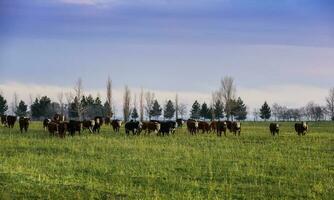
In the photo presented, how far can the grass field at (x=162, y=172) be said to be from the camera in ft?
50.4

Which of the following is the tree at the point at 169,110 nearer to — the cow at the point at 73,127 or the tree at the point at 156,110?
the tree at the point at 156,110

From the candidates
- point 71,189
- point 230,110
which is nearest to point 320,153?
point 71,189

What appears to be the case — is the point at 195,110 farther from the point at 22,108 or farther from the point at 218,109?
the point at 22,108

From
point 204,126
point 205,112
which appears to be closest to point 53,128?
point 204,126

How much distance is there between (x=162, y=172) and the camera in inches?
750

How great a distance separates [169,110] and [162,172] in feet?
373

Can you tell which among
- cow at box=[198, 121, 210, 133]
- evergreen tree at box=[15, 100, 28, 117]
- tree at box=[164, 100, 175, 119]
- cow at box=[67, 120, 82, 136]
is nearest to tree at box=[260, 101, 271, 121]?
tree at box=[164, 100, 175, 119]

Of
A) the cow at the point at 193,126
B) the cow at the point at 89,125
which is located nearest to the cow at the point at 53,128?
the cow at the point at 89,125

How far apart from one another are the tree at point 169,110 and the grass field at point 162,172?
103 meters

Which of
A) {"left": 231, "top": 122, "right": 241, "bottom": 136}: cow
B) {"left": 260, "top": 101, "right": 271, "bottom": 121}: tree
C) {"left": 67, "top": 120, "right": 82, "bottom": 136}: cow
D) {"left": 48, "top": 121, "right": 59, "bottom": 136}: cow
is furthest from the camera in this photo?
{"left": 260, "top": 101, "right": 271, "bottom": 121}: tree

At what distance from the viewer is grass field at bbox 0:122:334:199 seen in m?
15.4

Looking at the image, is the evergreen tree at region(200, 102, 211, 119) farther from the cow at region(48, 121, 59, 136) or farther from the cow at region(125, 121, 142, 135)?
the cow at region(48, 121, 59, 136)

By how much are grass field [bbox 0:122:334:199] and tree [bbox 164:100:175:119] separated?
102801 millimetres

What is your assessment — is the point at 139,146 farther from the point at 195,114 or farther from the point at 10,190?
the point at 195,114
